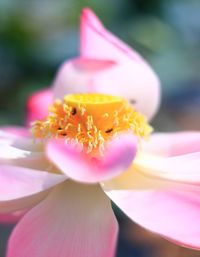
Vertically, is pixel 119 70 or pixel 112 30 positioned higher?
pixel 119 70

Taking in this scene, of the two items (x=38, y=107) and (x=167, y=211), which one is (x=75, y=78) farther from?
(x=167, y=211)

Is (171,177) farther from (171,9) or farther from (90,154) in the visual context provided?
(171,9)

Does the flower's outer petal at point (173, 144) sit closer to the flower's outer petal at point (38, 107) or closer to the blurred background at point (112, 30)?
the flower's outer petal at point (38, 107)

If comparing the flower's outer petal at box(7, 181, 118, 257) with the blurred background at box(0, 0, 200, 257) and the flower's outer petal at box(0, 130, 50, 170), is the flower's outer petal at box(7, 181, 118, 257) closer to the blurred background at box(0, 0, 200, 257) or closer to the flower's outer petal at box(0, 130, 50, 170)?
the flower's outer petal at box(0, 130, 50, 170)

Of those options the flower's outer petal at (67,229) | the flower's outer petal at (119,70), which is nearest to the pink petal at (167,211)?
the flower's outer petal at (67,229)

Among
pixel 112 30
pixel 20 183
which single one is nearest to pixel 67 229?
pixel 20 183

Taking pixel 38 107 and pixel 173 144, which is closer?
pixel 173 144

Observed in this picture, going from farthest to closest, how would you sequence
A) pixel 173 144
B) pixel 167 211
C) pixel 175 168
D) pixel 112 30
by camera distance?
pixel 112 30 < pixel 173 144 < pixel 175 168 < pixel 167 211
